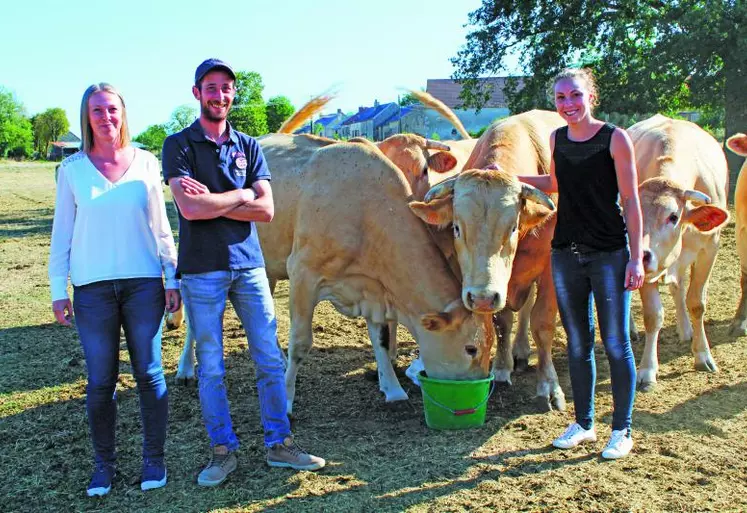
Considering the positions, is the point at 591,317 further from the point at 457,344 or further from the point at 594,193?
the point at 457,344

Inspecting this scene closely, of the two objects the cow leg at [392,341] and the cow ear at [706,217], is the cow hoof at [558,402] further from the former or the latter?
the cow ear at [706,217]

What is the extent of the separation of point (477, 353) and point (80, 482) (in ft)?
8.54

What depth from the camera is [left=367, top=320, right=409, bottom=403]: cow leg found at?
5.59 m

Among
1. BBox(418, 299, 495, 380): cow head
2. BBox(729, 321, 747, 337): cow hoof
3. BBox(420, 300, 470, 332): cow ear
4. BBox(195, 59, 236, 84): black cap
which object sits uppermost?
BBox(195, 59, 236, 84): black cap

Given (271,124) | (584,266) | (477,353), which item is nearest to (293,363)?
(477,353)

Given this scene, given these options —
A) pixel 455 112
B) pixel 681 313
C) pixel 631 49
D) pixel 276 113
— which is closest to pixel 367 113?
pixel 455 112

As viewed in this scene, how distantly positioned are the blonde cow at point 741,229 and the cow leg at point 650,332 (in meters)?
1.62

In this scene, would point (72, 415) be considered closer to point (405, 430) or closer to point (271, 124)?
point (405, 430)

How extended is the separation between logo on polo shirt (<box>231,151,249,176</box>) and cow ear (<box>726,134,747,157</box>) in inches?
207

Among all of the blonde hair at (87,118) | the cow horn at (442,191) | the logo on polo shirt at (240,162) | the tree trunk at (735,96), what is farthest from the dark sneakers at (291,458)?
the tree trunk at (735,96)

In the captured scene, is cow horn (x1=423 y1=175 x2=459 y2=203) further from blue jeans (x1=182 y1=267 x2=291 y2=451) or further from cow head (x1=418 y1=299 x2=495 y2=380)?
blue jeans (x1=182 y1=267 x2=291 y2=451)

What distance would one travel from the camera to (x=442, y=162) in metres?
8.09

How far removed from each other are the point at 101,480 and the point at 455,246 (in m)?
2.64

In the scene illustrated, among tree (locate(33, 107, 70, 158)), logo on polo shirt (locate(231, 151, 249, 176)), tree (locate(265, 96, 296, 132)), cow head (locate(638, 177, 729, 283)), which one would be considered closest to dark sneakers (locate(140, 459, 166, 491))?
logo on polo shirt (locate(231, 151, 249, 176))
